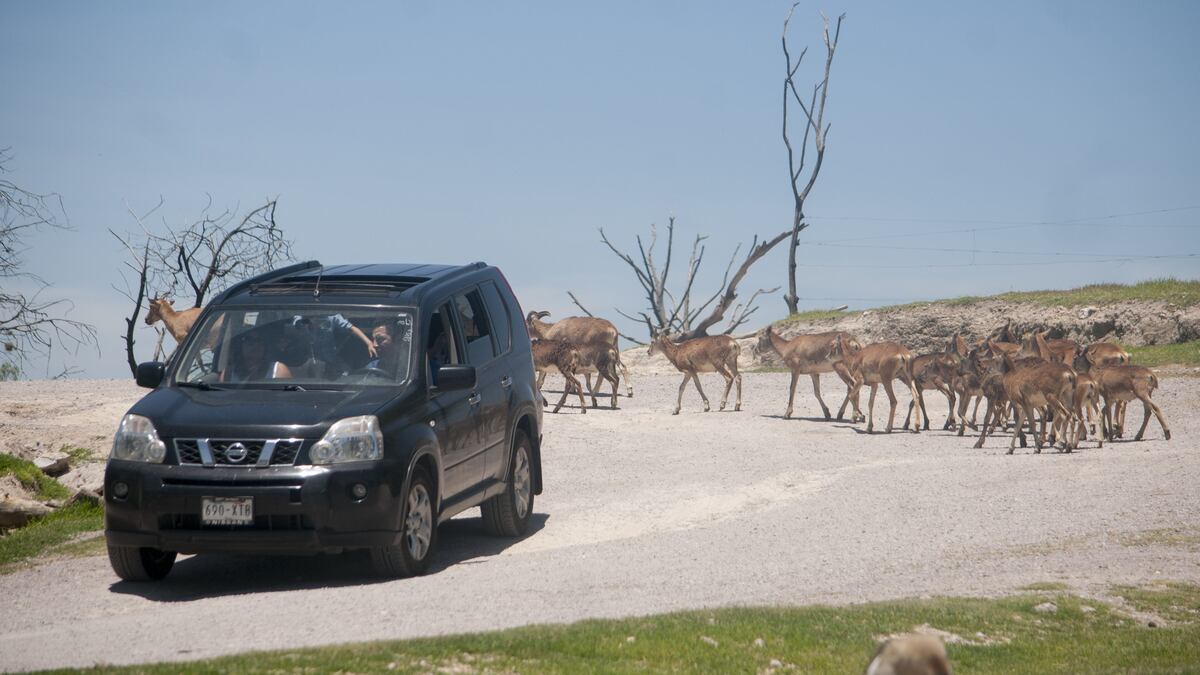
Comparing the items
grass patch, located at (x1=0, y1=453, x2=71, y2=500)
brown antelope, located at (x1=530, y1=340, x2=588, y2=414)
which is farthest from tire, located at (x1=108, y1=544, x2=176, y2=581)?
brown antelope, located at (x1=530, y1=340, x2=588, y2=414)

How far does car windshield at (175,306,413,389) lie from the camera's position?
36.1 feet

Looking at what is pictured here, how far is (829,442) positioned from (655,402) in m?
6.43

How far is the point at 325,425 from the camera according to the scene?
10086mm

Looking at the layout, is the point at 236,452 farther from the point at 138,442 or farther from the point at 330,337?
the point at 330,337

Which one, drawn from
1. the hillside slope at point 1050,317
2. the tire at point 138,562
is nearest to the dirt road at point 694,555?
the tire at point 138,562

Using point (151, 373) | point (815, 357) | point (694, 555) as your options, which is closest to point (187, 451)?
point (151, 373)

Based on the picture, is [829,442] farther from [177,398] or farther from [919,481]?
[177,398]

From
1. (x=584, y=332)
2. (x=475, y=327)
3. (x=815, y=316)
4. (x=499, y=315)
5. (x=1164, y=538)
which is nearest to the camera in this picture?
(x=1164, y=538)

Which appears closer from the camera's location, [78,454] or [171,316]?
[78,454]

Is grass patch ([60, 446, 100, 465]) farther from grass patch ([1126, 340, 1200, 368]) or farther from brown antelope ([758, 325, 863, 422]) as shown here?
grass patch ([1126, 340, 1200, 368])

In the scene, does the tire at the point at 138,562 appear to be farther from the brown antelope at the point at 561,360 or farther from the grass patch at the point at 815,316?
the grass patch at the point at 815,316

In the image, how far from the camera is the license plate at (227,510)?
9.84m

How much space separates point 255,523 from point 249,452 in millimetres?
518

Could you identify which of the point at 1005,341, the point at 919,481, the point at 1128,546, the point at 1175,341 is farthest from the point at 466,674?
the point at 1175,341
